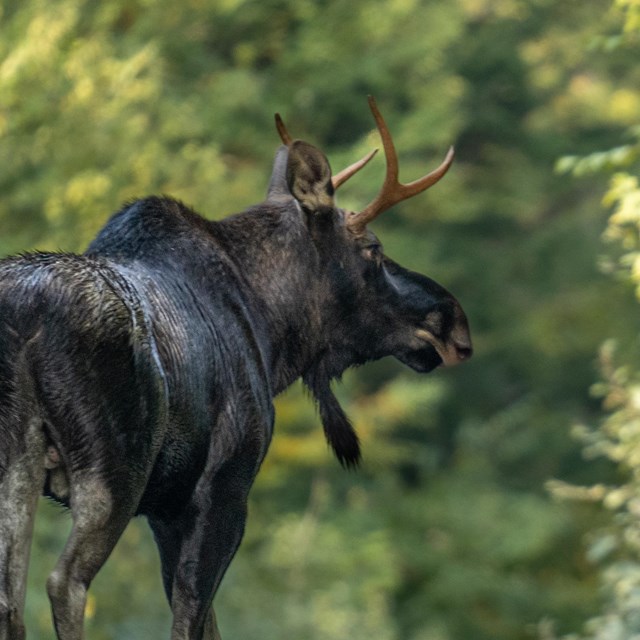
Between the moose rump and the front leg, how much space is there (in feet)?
1.50

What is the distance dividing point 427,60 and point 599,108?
6465 millimetres

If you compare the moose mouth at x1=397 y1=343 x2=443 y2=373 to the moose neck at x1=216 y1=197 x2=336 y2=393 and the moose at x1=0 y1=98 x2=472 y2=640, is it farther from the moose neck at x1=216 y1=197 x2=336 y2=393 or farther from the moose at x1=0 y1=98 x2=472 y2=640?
the moose neck at x1=216 y1=197 x2=336 y2=393

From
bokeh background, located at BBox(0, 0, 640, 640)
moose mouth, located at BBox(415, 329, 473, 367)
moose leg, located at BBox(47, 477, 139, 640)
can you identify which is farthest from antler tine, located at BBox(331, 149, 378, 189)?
bokeh background, located at BBox(0, 0, 640, 640)

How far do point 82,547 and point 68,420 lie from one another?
358 mm

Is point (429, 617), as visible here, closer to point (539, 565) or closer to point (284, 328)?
point (539, 565)

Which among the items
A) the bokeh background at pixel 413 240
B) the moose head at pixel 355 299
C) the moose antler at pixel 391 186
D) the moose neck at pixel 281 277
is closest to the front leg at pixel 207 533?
the moose neck at pixel 281 277

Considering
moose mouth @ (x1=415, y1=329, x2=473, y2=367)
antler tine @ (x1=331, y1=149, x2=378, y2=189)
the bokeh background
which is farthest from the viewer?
the bokeh background

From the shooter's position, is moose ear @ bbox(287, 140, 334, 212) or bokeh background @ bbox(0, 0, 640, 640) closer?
moose ear @ bbox(287, 140, 334, 212)

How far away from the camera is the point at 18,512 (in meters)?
5.25

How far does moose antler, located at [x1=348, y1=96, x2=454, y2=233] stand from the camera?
6246 millimetres

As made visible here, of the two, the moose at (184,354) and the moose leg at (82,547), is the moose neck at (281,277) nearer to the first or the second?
the moose at (184,354)

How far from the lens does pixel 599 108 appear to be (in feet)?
99.4

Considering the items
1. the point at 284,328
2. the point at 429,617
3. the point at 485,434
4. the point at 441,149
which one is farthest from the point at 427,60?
the point at 284,328

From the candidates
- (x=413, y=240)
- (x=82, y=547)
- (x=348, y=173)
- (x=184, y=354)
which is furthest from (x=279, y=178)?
(x=413, y=240)
